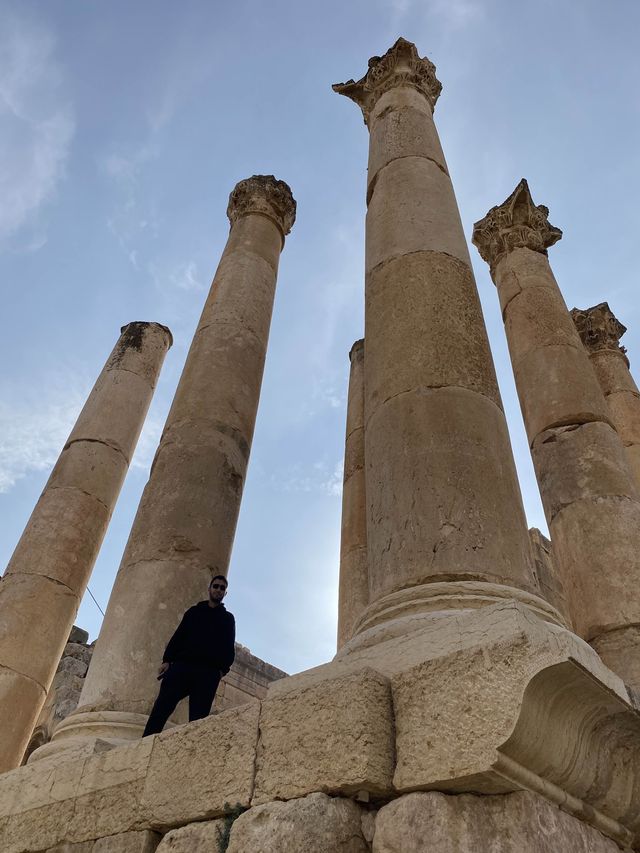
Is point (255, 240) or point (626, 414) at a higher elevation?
point (255, 240)

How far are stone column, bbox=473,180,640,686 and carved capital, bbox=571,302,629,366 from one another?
3.19 metres

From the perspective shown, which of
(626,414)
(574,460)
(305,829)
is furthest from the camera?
(626,414)

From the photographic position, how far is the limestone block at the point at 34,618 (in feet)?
41.1

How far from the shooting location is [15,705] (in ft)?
39.8

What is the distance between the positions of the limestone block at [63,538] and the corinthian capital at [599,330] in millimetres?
12267

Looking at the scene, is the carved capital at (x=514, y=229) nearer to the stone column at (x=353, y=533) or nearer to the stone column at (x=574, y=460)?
the stone column at (x=574, y=460)

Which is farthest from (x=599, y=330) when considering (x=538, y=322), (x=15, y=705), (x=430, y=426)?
(x=15, y=705)

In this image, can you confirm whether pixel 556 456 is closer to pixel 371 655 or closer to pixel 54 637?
pixel 371 655

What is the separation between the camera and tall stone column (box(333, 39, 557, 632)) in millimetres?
5484

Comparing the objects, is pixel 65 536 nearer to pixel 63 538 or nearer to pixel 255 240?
pixel 63 538

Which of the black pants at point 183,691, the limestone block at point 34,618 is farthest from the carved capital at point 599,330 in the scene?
the black pants at point 183,691

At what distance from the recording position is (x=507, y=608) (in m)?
4.19

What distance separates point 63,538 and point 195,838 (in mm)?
11234

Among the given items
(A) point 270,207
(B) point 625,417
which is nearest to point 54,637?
(A) point 270,207
